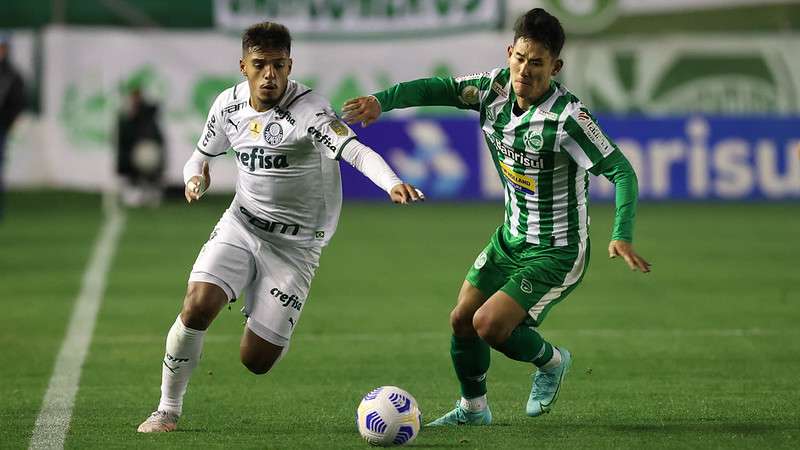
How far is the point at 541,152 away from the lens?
683 cm

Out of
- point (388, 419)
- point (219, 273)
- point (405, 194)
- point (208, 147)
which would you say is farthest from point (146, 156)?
point (405, 194)

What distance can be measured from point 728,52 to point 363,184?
566cm

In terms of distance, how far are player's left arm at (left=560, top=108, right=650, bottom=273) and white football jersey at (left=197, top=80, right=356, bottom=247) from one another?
3.63ft

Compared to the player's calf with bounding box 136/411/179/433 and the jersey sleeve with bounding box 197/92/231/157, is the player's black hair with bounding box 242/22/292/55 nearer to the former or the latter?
the jersey sleeve with bounding box 197/92/231/157

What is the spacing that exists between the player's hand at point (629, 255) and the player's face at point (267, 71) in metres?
1.75

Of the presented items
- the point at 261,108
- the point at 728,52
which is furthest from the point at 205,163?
the point at 728,52

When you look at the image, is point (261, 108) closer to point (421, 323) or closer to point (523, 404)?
point (523, 404)

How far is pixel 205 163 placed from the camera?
7.09 m

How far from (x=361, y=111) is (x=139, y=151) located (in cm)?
1401

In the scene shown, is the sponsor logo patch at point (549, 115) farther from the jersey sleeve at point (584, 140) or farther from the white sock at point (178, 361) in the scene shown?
the white sock at point (178, 361)

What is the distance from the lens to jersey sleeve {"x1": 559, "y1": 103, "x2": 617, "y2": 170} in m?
6.70

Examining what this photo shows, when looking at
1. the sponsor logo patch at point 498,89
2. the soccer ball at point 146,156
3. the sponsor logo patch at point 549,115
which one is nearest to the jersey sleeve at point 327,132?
the sponsor logo patch at point 498,89

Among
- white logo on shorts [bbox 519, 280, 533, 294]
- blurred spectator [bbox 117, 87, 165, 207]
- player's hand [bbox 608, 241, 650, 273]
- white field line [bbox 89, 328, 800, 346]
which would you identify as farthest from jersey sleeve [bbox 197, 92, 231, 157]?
blurred spectator [bbox 117, 87, 165, 207]

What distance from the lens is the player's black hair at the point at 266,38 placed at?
6.75 metres
